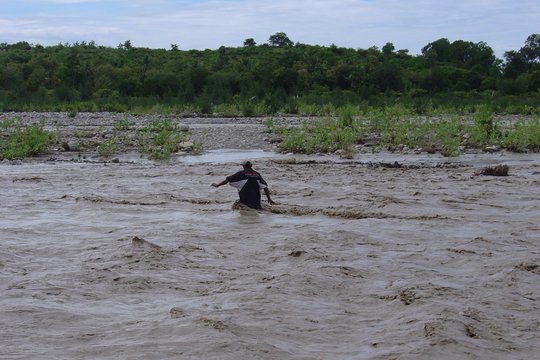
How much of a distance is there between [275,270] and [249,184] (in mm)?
2964

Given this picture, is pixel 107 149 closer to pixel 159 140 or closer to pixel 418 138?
pixel 159 140

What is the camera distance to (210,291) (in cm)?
638

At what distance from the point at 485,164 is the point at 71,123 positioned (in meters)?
15.7

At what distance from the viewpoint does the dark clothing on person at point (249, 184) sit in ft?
32.0

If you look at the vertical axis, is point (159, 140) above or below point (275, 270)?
above

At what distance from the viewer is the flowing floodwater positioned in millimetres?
5156

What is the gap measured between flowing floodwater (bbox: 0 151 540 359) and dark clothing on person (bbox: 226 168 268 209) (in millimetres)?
171

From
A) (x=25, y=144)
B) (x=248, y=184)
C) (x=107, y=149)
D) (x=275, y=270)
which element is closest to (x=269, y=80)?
(x=107, y=149)

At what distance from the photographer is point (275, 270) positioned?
7109 mm

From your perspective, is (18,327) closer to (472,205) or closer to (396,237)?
(396,237)

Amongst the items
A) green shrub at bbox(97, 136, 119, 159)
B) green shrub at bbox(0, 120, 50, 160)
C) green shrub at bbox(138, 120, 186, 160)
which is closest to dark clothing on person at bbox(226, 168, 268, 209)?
green shrub at bbox(138, 120, 186, 160)

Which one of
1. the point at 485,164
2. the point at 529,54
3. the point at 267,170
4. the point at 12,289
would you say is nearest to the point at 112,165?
the point at 267,170

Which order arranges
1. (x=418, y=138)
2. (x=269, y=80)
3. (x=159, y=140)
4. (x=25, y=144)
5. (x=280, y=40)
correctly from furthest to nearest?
(x=280, y=40) → (x=269, y=80) → (x=159, y=140) → (x=418, y=138) → (x=25, y=144)

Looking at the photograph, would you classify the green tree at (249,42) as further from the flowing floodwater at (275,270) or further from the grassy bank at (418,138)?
the flowing floodwater at (275,270)
